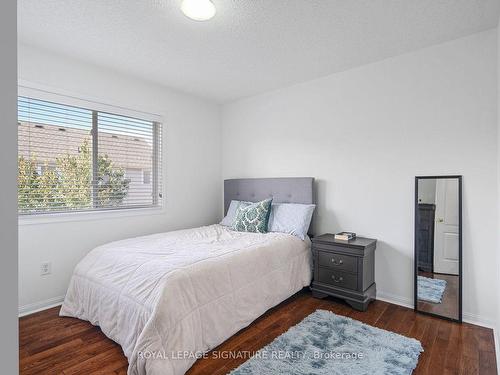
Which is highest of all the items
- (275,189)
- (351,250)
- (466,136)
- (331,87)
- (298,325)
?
(331,87)

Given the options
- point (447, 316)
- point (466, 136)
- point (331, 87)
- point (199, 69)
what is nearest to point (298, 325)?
point (447, 316)

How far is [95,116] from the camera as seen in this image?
2980 mm

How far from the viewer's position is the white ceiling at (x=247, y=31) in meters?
1.97

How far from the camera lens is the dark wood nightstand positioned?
2.60m

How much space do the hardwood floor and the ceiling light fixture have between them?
2.41 meters

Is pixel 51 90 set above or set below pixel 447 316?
above

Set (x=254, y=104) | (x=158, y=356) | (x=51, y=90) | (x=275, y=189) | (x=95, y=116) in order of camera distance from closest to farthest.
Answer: (x=158, y=356)
(x=51, y=90)
(x=95, y=116)
(x=275, y=189)
(x=254, y=104)

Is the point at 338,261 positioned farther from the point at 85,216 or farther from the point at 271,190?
the point at 85,216

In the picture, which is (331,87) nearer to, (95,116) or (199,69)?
(199,69)

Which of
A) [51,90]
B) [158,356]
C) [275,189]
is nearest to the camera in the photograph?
[158,356]

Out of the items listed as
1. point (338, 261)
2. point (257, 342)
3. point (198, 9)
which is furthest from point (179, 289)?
point (198, 9)

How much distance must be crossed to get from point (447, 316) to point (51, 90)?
4137 mm

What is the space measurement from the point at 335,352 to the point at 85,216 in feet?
8.58

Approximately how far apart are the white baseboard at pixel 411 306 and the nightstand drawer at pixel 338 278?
446 mm
